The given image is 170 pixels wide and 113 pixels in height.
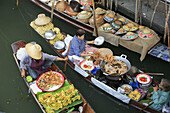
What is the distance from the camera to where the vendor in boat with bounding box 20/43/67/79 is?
5.07 m

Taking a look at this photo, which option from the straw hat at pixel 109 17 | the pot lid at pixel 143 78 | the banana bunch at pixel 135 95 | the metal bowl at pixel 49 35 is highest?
the straw hat at pixel 109 17

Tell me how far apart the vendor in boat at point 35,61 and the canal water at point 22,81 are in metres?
0.83

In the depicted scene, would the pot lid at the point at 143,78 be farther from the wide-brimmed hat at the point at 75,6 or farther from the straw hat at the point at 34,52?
the wide-brimmed hat at the point at 75,6

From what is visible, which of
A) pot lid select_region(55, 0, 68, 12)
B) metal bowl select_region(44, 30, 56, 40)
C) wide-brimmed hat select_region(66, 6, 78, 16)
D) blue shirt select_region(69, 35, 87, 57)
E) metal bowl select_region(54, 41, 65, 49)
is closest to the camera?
blue shirt select_region(69, 35, 87, 57)

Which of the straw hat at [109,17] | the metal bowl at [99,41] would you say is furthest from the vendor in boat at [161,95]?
the straw hat at [109,17]

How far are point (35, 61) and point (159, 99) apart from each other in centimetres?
312

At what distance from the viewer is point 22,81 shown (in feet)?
20.6

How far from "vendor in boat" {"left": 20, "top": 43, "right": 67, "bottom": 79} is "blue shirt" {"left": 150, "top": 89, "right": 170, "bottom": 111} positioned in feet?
8.22

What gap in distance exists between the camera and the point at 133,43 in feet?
21.7

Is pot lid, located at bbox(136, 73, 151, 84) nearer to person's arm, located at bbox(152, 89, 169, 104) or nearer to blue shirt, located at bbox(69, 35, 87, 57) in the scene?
person's arm, located at bbox(152, 89, 169, 104)

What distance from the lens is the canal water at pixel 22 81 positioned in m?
5.53

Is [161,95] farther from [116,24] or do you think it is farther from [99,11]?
[99,11]

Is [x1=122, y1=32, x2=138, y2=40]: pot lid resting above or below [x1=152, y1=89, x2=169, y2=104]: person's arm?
above

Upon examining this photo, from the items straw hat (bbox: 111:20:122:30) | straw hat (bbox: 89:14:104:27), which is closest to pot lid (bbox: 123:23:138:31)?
straw hat (bbox: 111:20:122:30)
